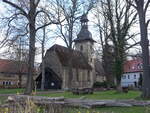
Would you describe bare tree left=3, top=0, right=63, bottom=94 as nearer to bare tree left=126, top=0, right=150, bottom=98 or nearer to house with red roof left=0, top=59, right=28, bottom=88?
bare tree left=126, top=0, right=150, bottom=98

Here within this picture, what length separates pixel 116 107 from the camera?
1416 cm

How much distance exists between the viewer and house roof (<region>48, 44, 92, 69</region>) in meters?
54.9

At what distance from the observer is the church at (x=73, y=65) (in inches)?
2093

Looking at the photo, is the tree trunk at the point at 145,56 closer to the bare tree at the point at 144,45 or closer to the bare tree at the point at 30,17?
the bare tree at the point at 144,45

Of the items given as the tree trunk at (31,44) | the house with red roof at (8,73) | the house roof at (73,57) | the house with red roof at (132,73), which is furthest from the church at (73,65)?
the tree trunk at (31,44)

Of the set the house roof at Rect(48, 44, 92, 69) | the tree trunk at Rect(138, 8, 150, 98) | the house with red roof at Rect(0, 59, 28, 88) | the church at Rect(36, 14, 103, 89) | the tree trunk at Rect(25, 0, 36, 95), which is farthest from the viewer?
the house with red roof at Rect(0, 59, 28, 88)

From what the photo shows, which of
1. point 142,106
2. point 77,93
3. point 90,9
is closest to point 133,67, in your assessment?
point 90,9

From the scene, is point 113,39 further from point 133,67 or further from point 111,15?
point 133,67

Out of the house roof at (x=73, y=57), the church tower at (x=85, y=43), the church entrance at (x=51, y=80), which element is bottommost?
the church entrance at (x=51, y=80)

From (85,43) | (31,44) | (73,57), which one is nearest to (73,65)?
(73,57)

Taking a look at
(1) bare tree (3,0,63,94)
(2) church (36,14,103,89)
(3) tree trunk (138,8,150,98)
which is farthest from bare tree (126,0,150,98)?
(2) church (36,14,103,89)

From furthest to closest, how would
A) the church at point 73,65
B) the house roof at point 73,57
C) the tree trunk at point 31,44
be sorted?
the house roof at point 73,57, the church at point 73,65, the tree trunk at point 31,44

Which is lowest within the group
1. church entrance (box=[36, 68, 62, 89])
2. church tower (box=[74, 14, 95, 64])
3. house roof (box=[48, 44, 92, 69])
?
church entrance (box=[36, 68, 62, 89])

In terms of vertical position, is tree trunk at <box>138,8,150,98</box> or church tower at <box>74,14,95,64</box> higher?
church tower at <box>74,14,95,64</box>
